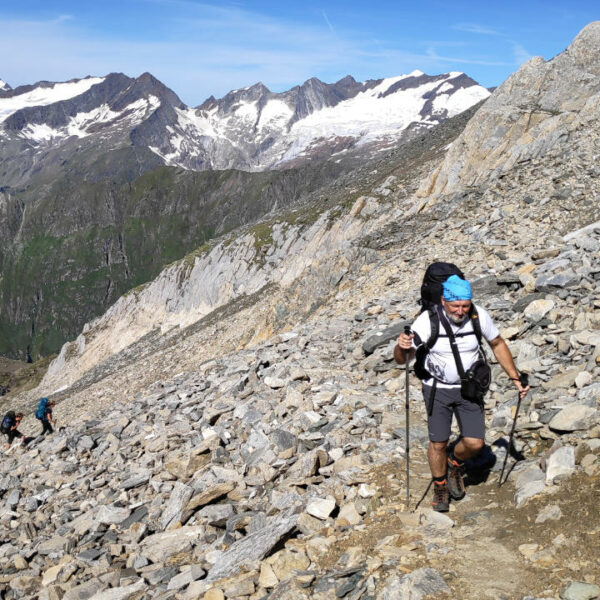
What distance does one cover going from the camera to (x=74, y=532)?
437 inches

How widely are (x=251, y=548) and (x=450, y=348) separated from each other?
13.4ft

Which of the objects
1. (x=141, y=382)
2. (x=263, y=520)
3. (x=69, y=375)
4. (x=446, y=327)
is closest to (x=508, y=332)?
(x=446, y=327)

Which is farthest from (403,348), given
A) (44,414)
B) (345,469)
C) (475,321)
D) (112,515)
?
(44,414)

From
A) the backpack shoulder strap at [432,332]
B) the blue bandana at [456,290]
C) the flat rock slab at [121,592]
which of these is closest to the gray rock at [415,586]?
the backpack shoulder strap at [432,332]

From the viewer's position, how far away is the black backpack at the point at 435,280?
24.9 ft

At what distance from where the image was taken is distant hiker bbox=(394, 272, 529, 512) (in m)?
7.36

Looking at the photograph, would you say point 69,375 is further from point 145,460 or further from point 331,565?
point 331,565

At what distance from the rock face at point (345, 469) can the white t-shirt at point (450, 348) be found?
1894mm

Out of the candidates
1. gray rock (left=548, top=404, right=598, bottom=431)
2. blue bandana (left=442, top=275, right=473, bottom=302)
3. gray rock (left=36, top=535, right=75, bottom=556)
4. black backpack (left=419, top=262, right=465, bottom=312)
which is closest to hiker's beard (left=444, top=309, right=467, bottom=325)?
blue bandana (left=442, top=275, right=473, bottom=302)

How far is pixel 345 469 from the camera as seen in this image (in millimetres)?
9250

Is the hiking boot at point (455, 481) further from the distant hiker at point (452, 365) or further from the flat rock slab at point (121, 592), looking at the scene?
the flat rock slab at point (121, 592)

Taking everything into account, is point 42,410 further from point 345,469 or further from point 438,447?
point 438,447

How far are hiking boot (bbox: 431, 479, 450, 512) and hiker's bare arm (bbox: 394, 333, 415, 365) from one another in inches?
74.1

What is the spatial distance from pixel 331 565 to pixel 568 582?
9.14 feet
